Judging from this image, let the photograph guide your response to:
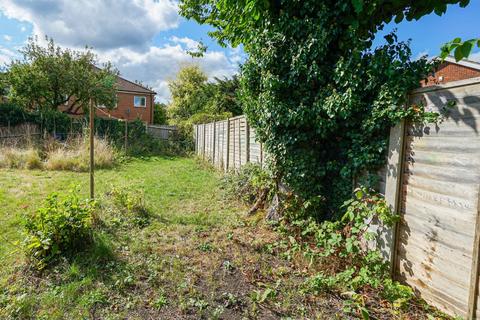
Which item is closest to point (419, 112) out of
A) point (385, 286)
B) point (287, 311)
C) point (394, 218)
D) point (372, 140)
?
point (372, 140)

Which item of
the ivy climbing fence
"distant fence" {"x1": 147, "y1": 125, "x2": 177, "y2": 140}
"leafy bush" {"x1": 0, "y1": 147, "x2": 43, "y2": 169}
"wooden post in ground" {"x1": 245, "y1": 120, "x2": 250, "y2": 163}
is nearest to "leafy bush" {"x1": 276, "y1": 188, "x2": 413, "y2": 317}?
the ivy climbing fence

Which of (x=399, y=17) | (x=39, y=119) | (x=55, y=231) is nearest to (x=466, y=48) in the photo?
(x=399, y=17)

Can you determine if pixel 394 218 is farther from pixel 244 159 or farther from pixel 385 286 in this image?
pixel 244 159

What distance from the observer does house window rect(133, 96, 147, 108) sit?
25.8 meters

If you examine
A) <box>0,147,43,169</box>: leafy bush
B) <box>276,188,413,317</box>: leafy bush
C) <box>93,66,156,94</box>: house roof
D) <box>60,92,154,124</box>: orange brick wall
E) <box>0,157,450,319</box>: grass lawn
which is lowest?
<box>0,157,450,319</box>: grass lawn

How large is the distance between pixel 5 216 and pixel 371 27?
21.8 ft

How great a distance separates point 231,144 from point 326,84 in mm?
4813

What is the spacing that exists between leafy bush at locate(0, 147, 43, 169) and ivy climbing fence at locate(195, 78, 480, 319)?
35.0 feet

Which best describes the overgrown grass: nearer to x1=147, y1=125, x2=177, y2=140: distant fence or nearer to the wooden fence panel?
x1=147, y1=125, x2=177, y2=140: distant fence

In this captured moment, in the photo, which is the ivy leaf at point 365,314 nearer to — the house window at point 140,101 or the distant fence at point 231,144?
the distant fence at point 231,144

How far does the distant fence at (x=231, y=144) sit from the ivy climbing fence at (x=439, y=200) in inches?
106

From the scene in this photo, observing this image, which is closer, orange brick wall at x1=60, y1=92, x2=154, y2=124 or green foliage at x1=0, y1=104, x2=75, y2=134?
green foliage at x1=0, y1=104, x2=75, y2=134

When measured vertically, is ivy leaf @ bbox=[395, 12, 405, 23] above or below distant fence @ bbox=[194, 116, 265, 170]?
above

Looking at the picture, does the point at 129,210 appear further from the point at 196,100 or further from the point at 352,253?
the point at 196,100
